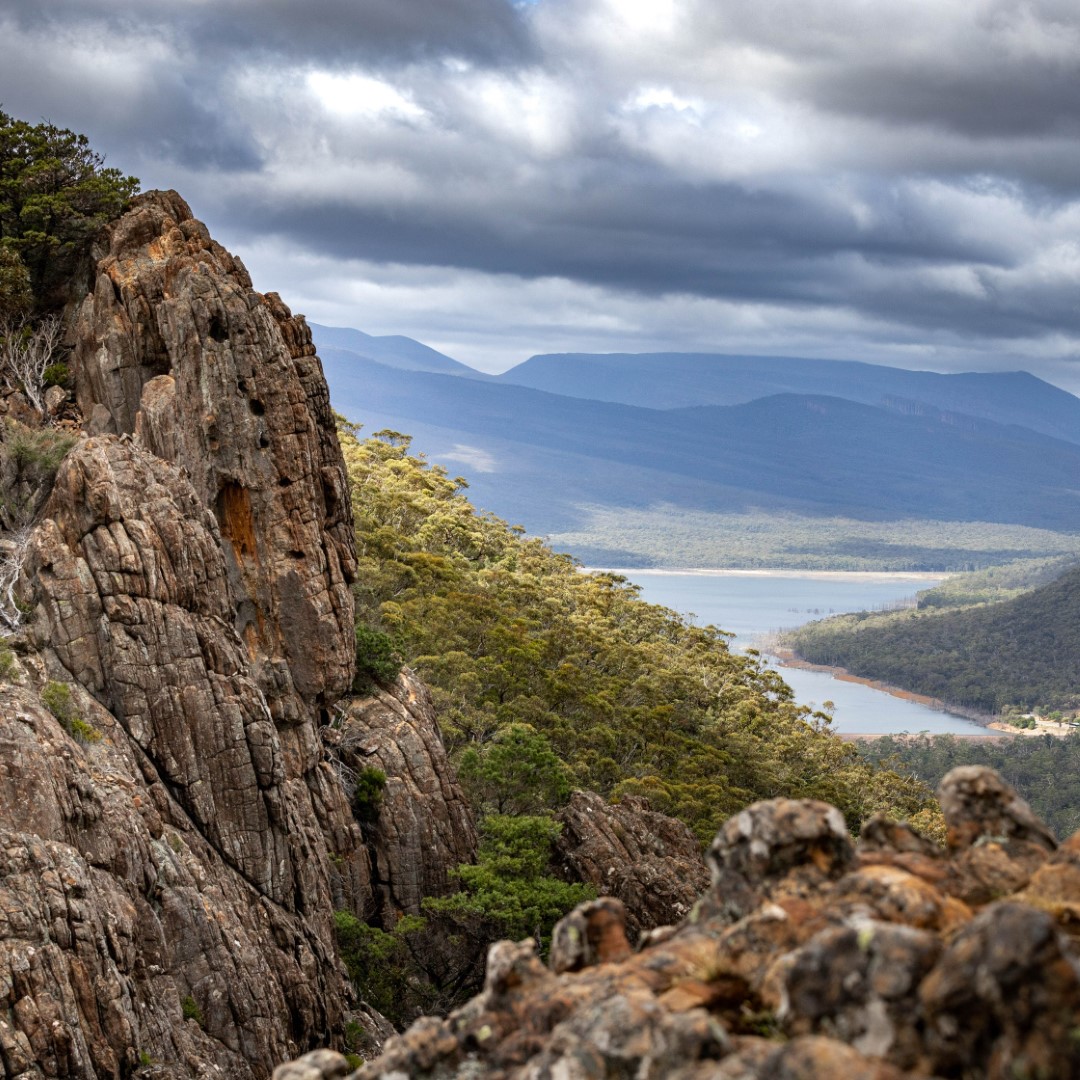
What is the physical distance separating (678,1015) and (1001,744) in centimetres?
18185

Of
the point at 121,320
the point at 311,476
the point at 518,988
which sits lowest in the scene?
the point at 518,988

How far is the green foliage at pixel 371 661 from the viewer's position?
44.2 metres

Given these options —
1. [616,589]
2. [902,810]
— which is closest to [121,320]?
[902,810]

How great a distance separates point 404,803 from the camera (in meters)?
41.8

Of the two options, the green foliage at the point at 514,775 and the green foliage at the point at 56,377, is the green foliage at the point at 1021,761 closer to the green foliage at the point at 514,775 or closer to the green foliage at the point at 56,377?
the green foliage at the point at 514,775

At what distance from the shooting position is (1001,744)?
175750 millimetres

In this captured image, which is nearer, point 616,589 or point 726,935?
point 726,935

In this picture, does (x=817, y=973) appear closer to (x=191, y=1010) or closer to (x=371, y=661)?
(x=191, y=1010)

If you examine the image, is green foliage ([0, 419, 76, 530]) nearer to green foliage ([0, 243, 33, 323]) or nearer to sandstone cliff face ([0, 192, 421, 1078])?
sandstone cliff face ([0, 192, 421, 1078])

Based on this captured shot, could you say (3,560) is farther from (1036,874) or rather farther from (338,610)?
(1036,874)

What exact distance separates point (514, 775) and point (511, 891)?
8719 millimetres

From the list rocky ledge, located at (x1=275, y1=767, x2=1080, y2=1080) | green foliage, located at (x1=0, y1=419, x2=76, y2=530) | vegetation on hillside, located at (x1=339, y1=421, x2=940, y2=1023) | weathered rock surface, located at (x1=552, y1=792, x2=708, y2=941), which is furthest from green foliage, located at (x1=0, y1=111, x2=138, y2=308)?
rocky ledge, located at (x1=275, y1=767, x2=1080, y2=1080)

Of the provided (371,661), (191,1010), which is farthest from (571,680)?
(191,1010)

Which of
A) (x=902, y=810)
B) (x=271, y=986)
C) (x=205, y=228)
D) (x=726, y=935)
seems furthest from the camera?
(x=902, y=810)
